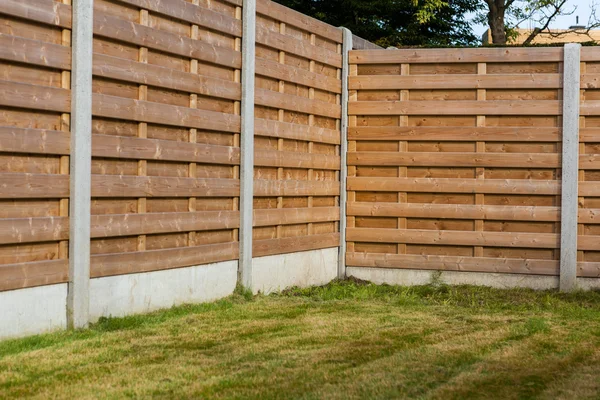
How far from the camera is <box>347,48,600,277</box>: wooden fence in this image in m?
9.52

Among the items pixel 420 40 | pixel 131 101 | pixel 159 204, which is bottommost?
pixel 159 204

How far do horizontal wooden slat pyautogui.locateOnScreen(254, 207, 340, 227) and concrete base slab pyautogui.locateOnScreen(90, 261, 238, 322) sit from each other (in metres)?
0.58

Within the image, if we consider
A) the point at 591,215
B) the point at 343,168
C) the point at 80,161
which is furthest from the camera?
the point at 343,168

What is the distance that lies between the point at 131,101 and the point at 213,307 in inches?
75.2

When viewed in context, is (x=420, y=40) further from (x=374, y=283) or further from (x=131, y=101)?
(x=131, y=101)

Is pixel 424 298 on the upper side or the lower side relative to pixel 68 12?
lower

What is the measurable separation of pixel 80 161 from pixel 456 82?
4814 millimetres

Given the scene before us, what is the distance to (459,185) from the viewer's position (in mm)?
9711

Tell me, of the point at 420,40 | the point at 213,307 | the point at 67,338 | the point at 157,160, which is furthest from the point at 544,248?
the point at 420,40

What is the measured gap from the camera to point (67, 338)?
608 centimetres

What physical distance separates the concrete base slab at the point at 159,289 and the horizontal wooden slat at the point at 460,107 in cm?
269

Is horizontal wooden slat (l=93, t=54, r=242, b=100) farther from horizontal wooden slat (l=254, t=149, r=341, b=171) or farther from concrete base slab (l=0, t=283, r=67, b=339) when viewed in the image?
concrete base slab (l=0, t=283, r=67, b=339)

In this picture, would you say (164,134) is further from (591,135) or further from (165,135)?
(591,135)

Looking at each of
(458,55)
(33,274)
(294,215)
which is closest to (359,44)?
(458,55)
